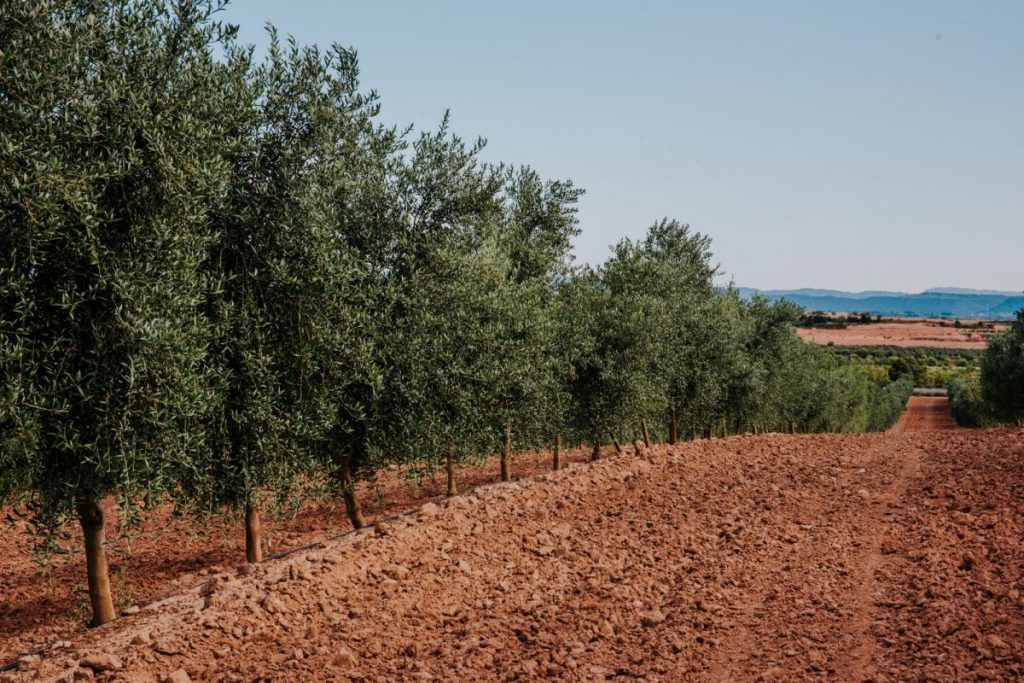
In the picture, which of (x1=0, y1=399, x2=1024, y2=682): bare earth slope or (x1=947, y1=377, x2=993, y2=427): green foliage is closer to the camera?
(x1=0, y1=399, x2=1024, y2=682): bare earth slope

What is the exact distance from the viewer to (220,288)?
13570mm

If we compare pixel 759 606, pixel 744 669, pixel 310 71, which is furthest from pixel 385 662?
pixel 310 71

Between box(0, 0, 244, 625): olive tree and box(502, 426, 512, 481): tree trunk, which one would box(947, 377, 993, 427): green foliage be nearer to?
box(502, 426, 512, 481): tree trunk

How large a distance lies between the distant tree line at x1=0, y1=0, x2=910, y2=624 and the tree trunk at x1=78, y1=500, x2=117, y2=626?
0.04 meters

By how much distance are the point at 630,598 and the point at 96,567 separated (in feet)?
31.8

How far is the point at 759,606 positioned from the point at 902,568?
9.88 feet

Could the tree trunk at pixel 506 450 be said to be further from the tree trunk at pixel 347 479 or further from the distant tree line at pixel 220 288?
the tree trunk at pixel 347 479

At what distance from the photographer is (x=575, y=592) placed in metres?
11.3

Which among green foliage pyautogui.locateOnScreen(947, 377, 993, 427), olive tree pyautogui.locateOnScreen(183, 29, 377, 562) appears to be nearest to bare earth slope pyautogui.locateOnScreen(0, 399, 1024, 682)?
olive tree pyautogui.locateOnScreen(183, 29, 377, 562)

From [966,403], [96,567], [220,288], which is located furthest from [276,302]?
[966,403]

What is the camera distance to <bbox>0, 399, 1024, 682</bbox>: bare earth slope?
29.1ft

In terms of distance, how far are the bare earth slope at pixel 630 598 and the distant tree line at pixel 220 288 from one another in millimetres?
2637

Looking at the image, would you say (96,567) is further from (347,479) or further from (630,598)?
(630,598)

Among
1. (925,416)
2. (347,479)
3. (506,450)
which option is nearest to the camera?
(347,479)
